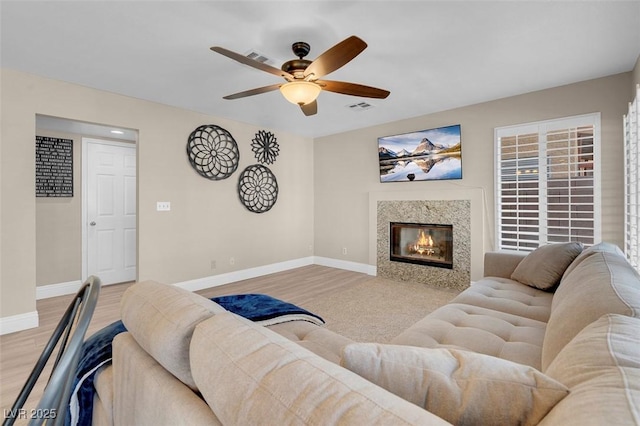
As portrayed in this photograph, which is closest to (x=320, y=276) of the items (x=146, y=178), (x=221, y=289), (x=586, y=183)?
(x=221, y=289)

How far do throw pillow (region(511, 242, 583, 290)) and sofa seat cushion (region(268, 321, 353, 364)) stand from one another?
172 cm

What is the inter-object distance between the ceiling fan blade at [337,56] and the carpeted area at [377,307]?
2.27 meters

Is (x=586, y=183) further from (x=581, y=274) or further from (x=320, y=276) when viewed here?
(x=320, y=276)

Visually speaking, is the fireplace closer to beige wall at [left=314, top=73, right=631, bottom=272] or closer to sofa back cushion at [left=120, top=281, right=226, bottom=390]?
beige wall at [left=314, top=73, right=631, bottom=272]

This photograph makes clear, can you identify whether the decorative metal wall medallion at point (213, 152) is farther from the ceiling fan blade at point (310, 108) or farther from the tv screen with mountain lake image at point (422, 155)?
the tv screen with mountain lake image at point (422, 155)

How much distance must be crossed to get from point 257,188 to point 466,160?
3.23 metres

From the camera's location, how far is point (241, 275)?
4941 millimetres

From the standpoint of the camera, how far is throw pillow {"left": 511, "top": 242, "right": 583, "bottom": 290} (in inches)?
91.7

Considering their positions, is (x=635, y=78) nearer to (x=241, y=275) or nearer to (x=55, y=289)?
(x=241, y=275)

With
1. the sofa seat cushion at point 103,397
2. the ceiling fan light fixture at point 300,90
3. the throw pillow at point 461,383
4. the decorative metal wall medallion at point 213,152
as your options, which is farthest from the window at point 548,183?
the sofa seat cushion at point 103,397

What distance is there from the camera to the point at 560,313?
1332 millimetres

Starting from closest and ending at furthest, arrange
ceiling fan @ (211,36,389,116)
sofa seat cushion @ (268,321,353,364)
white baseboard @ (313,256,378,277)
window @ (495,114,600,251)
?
sofa seat cushion @ (268,321,353,364) < ceiling fan @ (211,36,389,116) < window @ (495,114,600,251) < white baseboard @ (313,256,378,277)

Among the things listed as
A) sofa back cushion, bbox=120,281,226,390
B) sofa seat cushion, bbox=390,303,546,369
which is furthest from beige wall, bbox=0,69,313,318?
sofa seat cushion, bbox=390,303,546,369

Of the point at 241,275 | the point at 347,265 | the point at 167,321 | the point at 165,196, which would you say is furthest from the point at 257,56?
the point at 347,265
